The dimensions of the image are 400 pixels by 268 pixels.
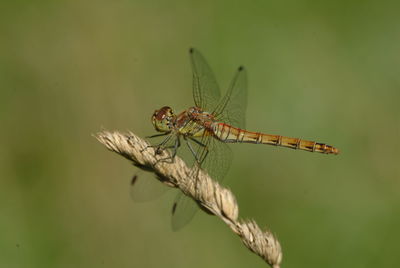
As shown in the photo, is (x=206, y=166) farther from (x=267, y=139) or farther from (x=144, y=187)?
(x=267, y=139)

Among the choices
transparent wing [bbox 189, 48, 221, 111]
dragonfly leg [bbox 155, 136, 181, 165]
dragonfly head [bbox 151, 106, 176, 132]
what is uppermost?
transparent wing [bbox 189, 48, 221, 111]

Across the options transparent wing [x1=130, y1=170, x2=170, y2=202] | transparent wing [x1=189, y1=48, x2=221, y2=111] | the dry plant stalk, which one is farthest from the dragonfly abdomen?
the dry plant stalk

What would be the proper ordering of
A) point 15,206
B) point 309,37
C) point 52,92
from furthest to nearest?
point 309,37 < point 52,92 < point 15,206

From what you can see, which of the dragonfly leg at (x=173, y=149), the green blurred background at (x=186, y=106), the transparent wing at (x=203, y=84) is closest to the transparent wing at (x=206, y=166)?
the dragonfly leg at (x=173, y=149)

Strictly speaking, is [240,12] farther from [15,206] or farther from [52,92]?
[15,206]

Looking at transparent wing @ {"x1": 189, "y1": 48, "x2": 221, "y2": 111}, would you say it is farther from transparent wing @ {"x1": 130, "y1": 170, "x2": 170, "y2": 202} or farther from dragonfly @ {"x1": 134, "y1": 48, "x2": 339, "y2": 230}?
transparent wing @ {"x1": 130, "y1": 170, "x2": 170, "y2": 202}

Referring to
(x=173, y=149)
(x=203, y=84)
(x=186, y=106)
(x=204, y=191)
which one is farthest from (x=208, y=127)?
(x=186, y=106)

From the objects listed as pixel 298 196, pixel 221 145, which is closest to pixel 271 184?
pixel 298 196
